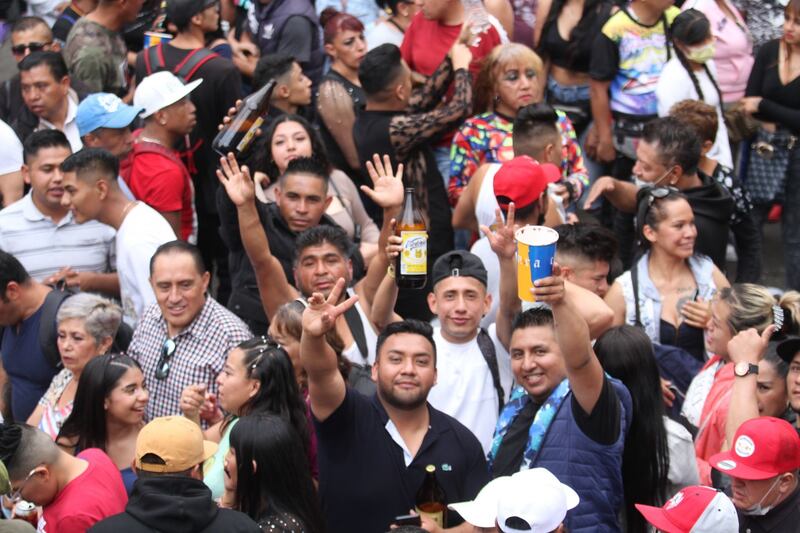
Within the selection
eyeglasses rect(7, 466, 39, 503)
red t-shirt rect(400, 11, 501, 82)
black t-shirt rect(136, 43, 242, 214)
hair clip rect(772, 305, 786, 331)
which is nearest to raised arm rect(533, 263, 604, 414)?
hair clip rect(772, 305, 786, 331)

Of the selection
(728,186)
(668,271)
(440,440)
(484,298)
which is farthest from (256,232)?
(728,186)

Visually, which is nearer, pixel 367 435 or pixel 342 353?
pixel 367 435

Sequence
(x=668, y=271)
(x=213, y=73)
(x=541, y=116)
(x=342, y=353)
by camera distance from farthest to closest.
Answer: (x=213, y=73), (x=541, y=116), (x=668, y=271), (x=342, y=353)

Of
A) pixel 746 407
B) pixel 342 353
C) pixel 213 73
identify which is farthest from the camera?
pixel 213 73

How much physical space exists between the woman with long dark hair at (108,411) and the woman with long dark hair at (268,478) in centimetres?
106

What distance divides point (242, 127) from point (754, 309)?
9.86 feet

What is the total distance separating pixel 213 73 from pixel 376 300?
2.84m

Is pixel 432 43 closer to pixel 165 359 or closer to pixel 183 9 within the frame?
pixel 183 9

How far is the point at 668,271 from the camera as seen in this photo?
275 inches

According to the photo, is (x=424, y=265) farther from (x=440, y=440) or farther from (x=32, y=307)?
(x=32, y=307)

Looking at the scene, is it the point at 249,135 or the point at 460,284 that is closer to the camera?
the point at 460,284

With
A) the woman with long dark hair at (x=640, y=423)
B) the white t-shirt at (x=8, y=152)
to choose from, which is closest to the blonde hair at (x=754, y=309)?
the woman with long dark hair at (x=640, y=423)

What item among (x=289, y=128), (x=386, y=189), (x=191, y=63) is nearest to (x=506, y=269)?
(x=386, y=189)

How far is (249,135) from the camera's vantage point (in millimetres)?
7340
